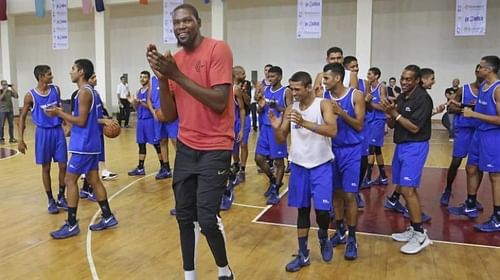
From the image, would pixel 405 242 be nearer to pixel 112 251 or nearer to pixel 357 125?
pixel 357 125

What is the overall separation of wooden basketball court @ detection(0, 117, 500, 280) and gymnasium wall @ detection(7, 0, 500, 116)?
926cm

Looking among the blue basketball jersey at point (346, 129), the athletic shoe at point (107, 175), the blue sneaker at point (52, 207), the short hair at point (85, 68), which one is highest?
the short hair at point (85, 68)

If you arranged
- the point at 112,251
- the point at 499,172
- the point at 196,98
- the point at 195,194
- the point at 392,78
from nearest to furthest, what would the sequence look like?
the point at 196,98, the point at 195,194, the point at 112,251, the point at 499,172, the point at 392,78

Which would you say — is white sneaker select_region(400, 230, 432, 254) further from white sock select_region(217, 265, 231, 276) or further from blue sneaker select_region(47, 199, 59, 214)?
blue sneaker select_region(47, 199, 59, 214)

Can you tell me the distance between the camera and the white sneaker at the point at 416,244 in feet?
12.8

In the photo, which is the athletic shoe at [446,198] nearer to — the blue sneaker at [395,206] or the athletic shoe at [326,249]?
the blue sneaker at [395,206]

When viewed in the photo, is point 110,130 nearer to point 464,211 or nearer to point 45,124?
point 45,124

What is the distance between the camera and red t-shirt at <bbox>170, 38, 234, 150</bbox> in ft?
7.97

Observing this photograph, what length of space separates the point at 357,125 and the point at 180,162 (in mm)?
1576

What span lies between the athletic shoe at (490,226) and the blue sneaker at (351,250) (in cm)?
148

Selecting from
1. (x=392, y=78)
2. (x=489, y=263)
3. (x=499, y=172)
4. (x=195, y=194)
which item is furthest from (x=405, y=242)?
(x=392, y=78)

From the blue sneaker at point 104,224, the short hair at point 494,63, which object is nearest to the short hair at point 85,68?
the blue sneaker at point 104,224

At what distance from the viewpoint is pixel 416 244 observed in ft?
12.9

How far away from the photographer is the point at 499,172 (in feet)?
14.6
